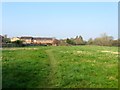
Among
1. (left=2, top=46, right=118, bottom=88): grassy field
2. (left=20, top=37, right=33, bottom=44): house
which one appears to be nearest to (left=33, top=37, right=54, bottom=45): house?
(left=20, top=37, right=33, bottom=44): house

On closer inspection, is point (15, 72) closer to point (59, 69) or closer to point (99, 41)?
point (59, 69)

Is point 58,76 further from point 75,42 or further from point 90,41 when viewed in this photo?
point 90,41

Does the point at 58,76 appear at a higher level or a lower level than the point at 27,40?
lower

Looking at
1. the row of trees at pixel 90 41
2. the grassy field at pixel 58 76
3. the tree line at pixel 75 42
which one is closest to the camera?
the grassy field at pixel 58 76

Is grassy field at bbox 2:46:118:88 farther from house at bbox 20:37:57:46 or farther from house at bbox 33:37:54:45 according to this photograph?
house at bbox 20:37:57:46

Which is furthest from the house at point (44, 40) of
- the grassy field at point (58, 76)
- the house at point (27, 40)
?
the grassy field at point (58, 76)

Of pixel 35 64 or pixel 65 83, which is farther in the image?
pixel 35 64

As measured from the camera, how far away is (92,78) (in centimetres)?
844

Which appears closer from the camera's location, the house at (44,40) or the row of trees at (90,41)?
the house at (44,40)

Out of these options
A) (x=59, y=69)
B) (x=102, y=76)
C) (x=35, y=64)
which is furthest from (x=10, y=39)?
(x=102, y=76)

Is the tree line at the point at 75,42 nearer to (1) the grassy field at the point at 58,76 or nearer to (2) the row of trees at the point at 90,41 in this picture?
(2) the row of trees at the point at 90,41

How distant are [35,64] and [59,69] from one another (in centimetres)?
143

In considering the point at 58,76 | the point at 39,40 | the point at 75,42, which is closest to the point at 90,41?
the point at 75,42

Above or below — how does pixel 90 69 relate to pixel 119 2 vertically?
below
